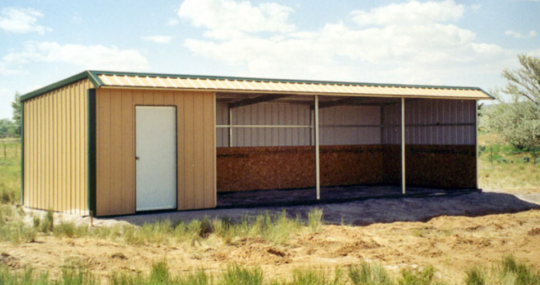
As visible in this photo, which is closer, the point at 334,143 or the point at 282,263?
the point at 282,263

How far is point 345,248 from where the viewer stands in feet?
27.1

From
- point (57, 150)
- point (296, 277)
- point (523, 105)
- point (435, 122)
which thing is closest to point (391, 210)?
point (435, 122)

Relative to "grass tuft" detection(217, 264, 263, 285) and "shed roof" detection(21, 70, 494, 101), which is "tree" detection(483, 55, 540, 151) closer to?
"shed roof" detection(21, 70, 494, 101)

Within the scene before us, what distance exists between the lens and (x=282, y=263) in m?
7.34

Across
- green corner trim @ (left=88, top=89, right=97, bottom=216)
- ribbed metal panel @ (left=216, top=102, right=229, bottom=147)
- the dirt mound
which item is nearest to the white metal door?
green corner trim @ (left=88, top=89, right=97, bottom=216)

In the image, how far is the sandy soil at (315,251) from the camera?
6996 millimetres

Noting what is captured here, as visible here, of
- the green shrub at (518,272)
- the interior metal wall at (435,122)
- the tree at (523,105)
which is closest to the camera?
the green shrub at (518,272)

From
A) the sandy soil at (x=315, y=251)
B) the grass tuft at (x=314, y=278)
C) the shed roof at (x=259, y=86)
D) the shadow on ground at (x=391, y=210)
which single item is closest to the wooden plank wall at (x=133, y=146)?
the shed roof at (x=259, y=86)

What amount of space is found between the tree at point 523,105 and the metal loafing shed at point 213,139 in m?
11.7

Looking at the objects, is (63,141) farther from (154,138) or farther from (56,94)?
(154,138)

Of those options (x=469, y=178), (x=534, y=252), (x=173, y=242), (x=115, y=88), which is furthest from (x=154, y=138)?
(x=469, y=178)

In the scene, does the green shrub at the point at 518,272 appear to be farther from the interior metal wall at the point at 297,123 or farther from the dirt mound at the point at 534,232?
the interior metal wall at the point at 297,123

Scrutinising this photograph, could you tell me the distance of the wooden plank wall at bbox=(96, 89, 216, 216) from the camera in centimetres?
1024

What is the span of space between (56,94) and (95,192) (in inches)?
118
